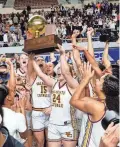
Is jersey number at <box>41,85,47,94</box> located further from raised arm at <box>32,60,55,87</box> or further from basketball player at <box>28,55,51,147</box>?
raised arm at <box>32,60,55,87</box>

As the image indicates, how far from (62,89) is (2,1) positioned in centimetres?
2722

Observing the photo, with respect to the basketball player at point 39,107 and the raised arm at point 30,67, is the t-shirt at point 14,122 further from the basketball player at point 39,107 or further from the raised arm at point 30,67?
the basketball player at point 39,107

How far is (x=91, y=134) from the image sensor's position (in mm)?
3680

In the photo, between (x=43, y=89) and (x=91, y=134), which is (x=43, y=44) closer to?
(x=43, y=89)

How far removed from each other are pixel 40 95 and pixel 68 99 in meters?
1.03

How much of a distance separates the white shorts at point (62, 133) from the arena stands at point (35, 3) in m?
25.3

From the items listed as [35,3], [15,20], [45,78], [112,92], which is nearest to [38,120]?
[45,78]

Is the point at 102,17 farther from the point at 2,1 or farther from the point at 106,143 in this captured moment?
the point at 106,143

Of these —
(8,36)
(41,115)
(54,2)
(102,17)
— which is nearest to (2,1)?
(54,2)

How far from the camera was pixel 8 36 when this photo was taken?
1828 centimetres

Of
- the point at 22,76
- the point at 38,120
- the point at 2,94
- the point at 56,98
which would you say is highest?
the point at 2,94

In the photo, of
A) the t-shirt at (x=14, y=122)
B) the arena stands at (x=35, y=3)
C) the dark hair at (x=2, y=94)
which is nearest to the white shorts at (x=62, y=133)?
the t-shirt at (x=14, y=122)

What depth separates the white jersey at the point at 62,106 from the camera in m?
5.18

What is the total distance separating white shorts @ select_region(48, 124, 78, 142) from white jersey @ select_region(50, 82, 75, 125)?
2.6 inches
